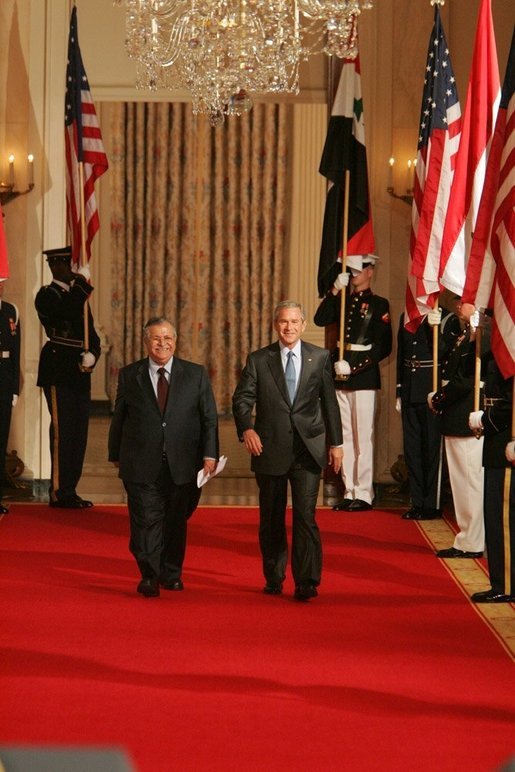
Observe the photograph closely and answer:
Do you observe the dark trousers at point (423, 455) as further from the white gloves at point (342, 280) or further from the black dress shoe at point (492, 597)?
the black dress shoe at point (492, 597)

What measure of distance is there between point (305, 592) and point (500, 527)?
118cm

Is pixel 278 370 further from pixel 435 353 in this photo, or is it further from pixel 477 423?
pixel 435 353

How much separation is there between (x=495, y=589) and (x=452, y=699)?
6.60ft


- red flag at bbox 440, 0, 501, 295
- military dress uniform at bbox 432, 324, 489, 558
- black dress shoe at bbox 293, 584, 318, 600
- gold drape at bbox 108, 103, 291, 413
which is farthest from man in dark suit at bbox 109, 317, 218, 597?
gold drape at bbox 108, 103, 291, 413

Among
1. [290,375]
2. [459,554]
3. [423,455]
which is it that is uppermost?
[290,375]

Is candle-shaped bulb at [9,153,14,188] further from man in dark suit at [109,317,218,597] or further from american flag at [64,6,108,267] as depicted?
man in dark suit at [109,317,218,597]

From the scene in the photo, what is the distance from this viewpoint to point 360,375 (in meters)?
10.8

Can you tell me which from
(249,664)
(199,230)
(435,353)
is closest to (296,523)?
(249,664)

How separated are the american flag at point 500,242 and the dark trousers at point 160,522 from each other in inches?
79.3

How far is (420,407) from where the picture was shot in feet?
33.9

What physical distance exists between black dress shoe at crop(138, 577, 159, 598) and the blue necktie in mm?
1351

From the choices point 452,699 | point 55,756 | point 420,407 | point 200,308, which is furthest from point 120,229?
point 55,756

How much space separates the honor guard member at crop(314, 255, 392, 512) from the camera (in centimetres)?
1070

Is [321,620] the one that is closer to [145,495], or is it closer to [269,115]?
[145,495]
